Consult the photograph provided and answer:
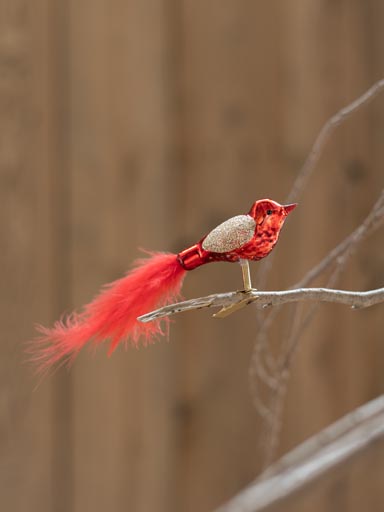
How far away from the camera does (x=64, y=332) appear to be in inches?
9.2

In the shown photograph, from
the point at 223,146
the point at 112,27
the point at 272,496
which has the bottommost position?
the point at 272,496

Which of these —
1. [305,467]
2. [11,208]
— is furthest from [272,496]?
[11,208]

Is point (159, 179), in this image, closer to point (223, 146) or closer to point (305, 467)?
point (223, 146)

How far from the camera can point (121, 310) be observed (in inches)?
9.3

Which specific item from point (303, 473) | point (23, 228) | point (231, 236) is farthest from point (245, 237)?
point (23, 228)

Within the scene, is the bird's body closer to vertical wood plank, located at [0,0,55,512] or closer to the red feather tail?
the red feather tail

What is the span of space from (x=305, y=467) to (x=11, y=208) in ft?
1.54

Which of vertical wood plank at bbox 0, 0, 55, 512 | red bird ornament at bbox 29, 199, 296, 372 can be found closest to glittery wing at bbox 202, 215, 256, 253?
red bird ornament at bbox 29, 199, 296, 372

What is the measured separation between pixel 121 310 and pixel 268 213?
5 centimetres

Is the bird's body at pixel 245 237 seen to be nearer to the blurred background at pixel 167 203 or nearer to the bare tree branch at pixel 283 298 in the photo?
the bare tree branch at pixel 283 298

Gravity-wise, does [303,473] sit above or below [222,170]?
below

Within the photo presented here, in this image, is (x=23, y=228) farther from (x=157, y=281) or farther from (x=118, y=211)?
(x=157, y=281)

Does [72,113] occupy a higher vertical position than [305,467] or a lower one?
higher

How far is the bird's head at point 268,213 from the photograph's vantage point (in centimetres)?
23
